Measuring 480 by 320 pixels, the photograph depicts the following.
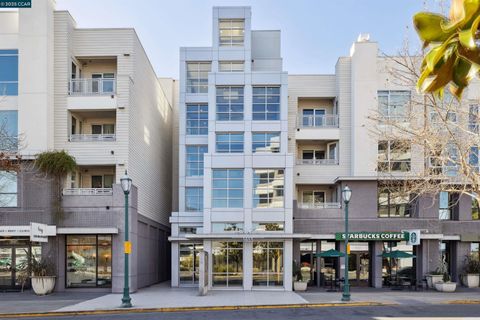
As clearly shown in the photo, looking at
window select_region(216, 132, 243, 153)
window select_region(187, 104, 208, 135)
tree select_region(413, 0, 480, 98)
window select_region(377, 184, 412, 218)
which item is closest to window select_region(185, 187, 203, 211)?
window select_region(187, 104, 208, 135)

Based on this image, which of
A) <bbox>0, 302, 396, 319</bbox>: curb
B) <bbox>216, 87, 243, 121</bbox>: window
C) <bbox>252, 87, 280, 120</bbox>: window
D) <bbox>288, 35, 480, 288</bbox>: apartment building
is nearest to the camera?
<bbox>0, 302, 396, 319</bbox>: curb

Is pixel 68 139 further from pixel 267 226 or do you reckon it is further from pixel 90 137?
pixel 267 226

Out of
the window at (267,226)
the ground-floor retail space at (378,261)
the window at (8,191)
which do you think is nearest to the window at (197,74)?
the window at (267,226)

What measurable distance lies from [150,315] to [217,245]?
35.4 ft

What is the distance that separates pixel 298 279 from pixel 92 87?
16.7 meters

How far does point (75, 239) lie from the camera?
26.9 m

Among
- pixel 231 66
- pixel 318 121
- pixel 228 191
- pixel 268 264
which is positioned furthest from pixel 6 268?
pixel 318 121

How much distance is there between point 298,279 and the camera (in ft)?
96.1

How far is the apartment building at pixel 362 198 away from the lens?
30422mm

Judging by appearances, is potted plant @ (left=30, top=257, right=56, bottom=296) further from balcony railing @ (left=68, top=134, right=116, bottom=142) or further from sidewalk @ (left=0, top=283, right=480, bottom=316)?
balcony railing @ (left=68, top=134, right=116, bottom=142)

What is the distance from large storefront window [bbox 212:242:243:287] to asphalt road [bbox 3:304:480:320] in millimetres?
8738

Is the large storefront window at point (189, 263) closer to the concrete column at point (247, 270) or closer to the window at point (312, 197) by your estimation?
the concrete column at point (247, 270)

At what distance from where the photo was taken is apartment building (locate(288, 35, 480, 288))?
30422 mm

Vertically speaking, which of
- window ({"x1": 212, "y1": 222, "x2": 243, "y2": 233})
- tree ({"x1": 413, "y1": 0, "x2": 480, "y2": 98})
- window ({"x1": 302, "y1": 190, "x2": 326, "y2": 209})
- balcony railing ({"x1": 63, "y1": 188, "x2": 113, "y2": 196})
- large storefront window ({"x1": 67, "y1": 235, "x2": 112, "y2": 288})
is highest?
tree ({"x1": 413, "y1": 0, "x2": 480, "y2": 98})
